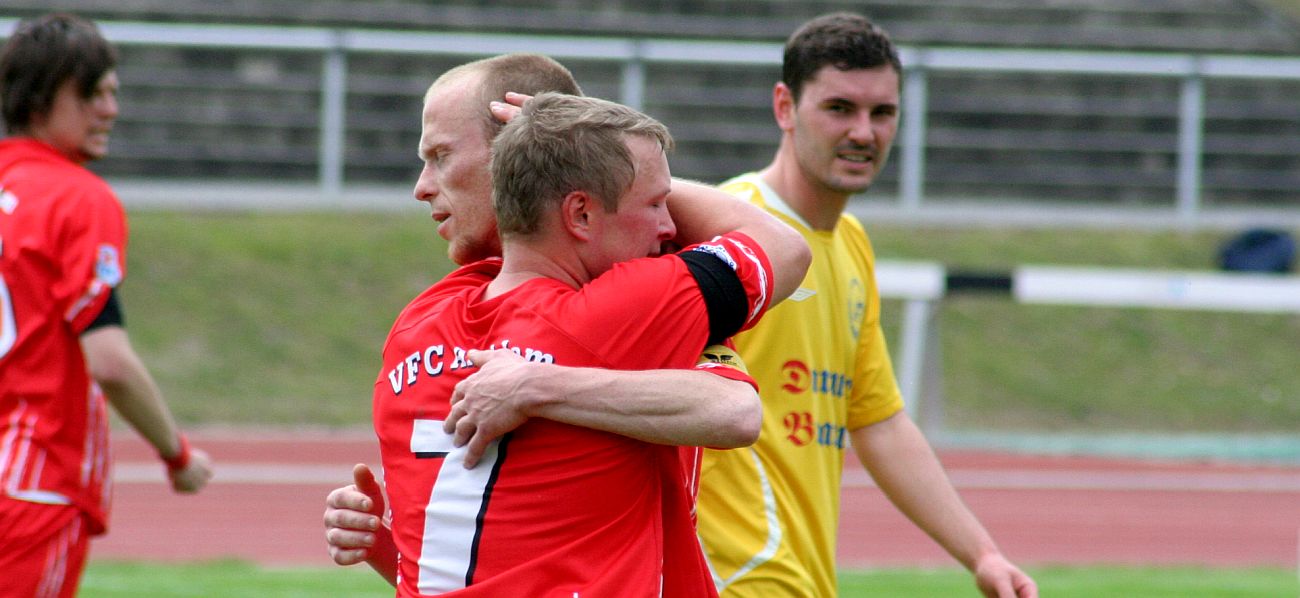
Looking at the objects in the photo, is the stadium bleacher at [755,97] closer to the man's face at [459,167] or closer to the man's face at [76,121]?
the man's face at [76,121]

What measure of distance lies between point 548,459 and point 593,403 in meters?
0.12

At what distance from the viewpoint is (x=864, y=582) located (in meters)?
8.82

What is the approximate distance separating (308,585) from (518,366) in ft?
21.8

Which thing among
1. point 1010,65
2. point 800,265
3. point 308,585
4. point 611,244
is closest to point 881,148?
point 800,265

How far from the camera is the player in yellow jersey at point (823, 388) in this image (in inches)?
152

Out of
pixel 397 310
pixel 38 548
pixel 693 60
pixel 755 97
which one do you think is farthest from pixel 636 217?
pixel 755 97

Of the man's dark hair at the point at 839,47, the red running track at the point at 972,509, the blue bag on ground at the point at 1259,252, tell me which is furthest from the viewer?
the blue bag on ground at the point at 1259,252

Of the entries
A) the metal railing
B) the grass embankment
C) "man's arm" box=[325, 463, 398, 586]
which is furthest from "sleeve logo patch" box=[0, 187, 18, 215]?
the metal railing

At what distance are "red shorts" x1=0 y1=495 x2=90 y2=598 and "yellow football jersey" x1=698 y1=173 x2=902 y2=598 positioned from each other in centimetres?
153

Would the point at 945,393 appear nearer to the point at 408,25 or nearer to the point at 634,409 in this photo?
the point at 408,25

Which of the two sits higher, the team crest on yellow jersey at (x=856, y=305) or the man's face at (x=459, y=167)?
the man's face at (x=459, y=167)

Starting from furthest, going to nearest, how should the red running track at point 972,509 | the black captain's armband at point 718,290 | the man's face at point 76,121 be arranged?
1. the red running track at point 972,509
2. the man's face at point 76,121
3. the black captain's armband at point 718,290

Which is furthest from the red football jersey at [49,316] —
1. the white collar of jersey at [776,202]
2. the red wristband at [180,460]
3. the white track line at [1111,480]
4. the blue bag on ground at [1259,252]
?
the blue bag on ground at [1259,252]

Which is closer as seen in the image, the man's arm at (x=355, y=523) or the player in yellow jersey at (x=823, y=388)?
the man's arm at (x=355, y=523)
